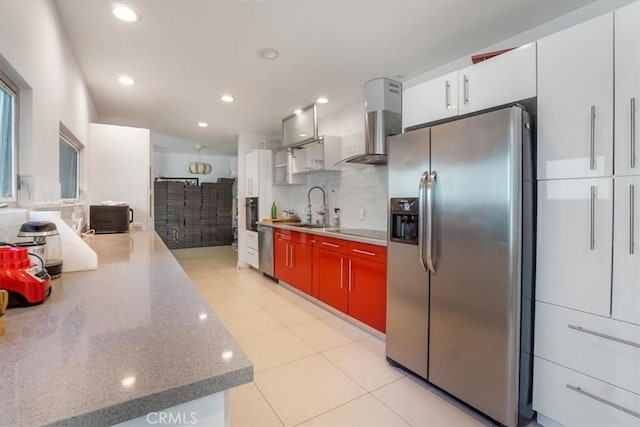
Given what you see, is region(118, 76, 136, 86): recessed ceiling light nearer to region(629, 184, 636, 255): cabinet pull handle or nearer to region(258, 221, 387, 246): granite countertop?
region(258, 221, 387, 246): granite countertop

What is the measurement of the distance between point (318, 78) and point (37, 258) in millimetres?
2640

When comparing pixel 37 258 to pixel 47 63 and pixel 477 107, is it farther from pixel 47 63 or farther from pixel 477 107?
pixel 477 107

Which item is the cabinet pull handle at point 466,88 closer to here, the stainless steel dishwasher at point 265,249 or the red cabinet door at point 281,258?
the red cabinet door at point 281,258

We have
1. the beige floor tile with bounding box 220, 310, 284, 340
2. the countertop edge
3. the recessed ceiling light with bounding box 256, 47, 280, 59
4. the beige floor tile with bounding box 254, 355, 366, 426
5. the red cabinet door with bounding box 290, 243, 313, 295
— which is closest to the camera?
the countertop edge

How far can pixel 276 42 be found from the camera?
7.66 feet

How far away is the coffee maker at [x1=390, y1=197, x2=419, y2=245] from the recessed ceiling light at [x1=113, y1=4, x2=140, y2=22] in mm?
2156

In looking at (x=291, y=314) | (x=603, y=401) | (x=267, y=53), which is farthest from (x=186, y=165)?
(x=603, y=401)

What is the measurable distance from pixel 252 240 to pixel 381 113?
3.28 m

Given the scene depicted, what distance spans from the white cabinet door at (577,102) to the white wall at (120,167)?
3897 mm

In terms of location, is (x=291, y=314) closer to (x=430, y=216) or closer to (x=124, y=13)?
(x=430, y=216)

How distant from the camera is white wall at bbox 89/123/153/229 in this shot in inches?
135

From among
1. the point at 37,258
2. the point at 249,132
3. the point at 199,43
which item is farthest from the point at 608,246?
A: the point at 249,132

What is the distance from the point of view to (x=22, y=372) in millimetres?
601

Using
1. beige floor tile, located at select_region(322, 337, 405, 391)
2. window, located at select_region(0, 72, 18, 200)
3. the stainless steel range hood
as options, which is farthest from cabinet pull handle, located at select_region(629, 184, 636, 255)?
window, located at select_region(0, 72, 18, 200)
